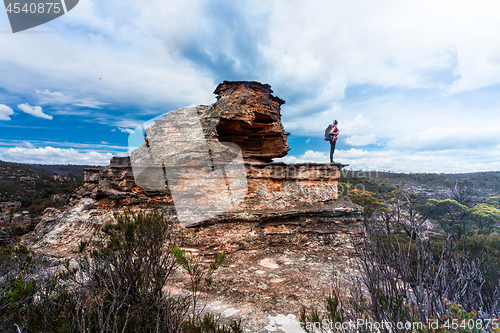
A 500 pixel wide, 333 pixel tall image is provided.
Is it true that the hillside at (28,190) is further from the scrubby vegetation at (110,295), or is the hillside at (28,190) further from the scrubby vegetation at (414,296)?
the scrubby vegetation at (414,296)

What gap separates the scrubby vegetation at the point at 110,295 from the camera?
8.55ft

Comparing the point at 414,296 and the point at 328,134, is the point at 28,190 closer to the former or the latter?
the point at 328,134

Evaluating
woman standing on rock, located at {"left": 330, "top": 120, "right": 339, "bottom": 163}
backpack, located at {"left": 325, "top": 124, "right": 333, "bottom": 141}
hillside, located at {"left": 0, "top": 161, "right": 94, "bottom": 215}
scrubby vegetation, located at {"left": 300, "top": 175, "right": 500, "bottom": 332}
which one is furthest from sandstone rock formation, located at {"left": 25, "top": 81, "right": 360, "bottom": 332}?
hillside, located at {"left": 0, "top": 161, "right": 94, "bottom": 215}

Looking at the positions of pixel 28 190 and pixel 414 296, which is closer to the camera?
pixel 414 296

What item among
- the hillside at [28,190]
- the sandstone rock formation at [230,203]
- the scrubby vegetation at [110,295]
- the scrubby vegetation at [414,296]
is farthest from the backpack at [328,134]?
the hillside at [28,190]

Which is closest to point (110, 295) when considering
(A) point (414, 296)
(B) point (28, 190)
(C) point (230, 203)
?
(C) point (230, 203)

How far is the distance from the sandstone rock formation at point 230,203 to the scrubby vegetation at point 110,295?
6.29ft

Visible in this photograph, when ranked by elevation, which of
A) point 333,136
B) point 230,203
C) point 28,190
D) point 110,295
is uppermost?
point 333,136

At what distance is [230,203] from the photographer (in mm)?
7383

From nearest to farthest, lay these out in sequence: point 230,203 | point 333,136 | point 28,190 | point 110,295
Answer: point 110,295 < point 230,203 < point 333,136 < point 28,190

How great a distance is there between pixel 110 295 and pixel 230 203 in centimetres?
458

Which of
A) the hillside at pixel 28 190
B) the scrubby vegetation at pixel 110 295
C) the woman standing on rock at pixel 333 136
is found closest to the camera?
the scrubby vegetation at pixel 110 295

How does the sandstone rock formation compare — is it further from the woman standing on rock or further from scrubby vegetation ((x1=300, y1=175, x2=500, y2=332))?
scrubby vegetation ((x1=300, y1=175, x2=500, y2=332))

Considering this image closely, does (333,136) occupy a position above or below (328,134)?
below
